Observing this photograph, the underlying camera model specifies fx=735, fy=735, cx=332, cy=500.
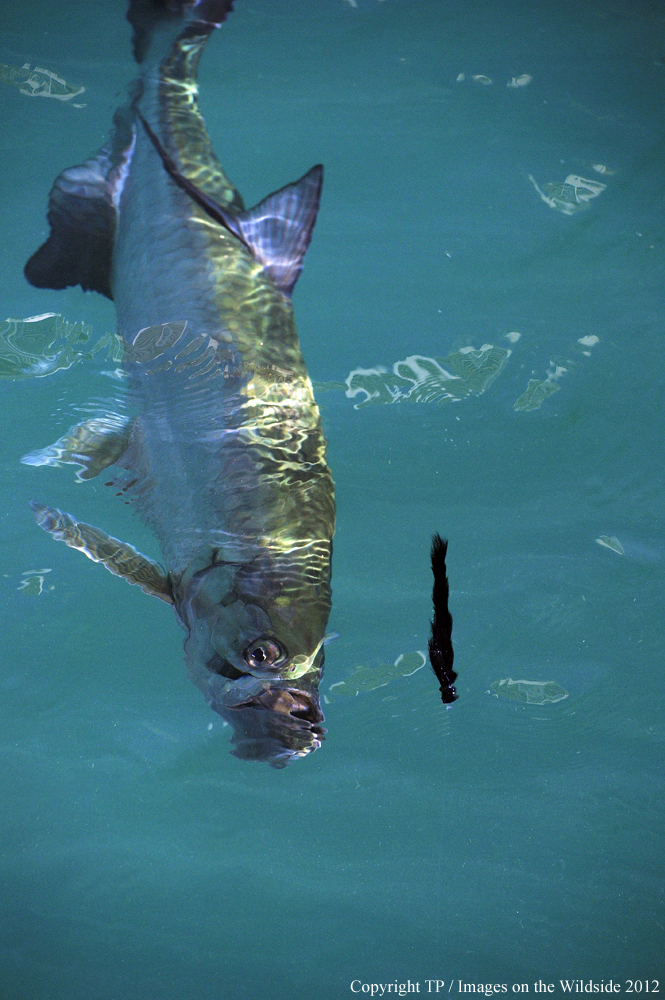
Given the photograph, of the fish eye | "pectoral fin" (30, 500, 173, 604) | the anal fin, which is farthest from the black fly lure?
the anal fin

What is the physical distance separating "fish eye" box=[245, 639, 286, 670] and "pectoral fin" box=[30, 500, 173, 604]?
436 millimetres

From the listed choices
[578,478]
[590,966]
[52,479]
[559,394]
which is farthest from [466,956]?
[52,479]

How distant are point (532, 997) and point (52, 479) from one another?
3360 mm

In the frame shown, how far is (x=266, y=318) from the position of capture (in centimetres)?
252

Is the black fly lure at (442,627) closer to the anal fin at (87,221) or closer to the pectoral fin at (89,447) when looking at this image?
the pectoral fin at (89,447)

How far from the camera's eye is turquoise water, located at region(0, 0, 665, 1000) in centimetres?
350

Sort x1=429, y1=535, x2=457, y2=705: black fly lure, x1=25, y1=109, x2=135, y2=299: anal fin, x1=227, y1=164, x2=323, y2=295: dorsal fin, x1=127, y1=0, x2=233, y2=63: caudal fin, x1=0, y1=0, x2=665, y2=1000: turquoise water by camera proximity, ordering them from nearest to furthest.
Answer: x1=429, y1=535, x2=457, y2=705: black fly lure, x1=227, y1=164, x2=323, y2=295: dorsal fin, x1=25, y1=109, x2=135, y2=299: anal fin, x1=127, y1=0, x2=233, y2=63: caudal fin, x1=0, y1=0, x2=665, y2=1000: turquoise water

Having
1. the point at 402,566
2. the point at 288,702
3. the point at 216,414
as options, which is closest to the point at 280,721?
the point at 288,702

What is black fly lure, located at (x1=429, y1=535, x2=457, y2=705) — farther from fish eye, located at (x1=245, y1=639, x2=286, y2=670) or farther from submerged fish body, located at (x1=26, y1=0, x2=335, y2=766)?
fish eye, located at (x1=245, y1=639, x2=286, y2=670)

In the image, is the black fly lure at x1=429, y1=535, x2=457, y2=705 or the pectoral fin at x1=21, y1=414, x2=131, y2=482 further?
the pectoral fin at x1=21, y1=414, x2=131, y2=482

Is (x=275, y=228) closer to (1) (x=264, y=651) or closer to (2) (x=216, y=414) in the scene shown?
(2) (x=216, y=414)

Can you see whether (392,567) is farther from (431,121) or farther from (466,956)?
(431,121)

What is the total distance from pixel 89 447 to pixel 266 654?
4.57 ft

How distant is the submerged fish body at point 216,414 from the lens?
2217mm
